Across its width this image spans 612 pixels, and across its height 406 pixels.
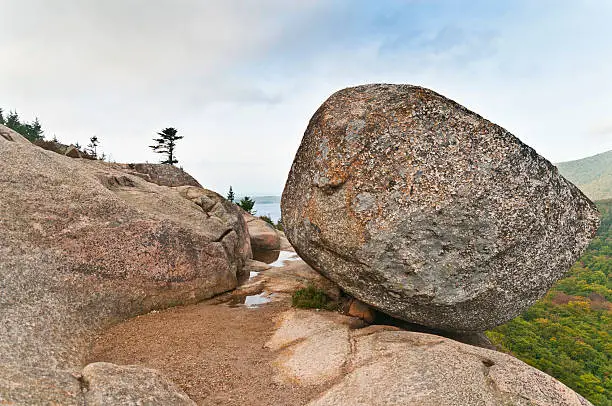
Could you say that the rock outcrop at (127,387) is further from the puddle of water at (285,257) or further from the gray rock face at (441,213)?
the puddle of water at (285,257)

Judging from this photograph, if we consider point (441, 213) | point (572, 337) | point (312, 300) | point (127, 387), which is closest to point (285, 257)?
point (312, 300)

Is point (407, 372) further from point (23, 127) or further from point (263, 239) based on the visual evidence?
point (23, 127)

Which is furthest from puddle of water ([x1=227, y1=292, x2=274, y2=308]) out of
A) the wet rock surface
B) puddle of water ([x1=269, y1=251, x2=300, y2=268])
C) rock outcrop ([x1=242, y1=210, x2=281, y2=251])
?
rock outcrop ([x1=242, y1=210, x2=281, y2=251])

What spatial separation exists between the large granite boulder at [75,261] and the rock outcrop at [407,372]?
3.73 meters

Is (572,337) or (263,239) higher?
(263,239)

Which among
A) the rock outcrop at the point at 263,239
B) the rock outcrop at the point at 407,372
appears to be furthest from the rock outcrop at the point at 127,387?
the rock outcrop at the point at 263,239

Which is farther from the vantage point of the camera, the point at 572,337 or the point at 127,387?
the point at 572,337

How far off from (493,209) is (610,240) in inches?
4109

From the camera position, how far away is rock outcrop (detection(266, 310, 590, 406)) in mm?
5676

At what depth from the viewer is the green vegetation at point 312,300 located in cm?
991

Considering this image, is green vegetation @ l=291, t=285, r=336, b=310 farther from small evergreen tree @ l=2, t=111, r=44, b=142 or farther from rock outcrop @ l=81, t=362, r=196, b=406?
small evergreen tree @ l=2, t=111, r=44, b=142

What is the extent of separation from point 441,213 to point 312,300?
464 centimetres

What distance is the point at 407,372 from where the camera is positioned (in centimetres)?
611

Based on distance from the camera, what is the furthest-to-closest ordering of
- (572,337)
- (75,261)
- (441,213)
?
→ (572,337), (75,261), (441,213)
